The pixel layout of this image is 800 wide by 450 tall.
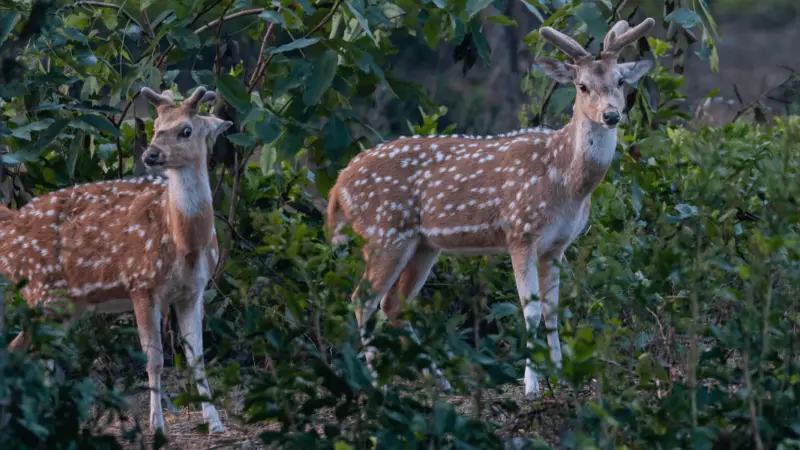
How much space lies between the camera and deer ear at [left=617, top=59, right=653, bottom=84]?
736 cm

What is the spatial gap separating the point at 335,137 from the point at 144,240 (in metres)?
1.11

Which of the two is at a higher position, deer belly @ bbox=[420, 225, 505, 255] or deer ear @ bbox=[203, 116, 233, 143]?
deer ear @ bbox=[203, 116, 233, 143]

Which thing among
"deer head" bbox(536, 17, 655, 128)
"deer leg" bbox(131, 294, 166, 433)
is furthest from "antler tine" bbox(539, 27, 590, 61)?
"deer leg" bbox(131, 294, 166, 433)

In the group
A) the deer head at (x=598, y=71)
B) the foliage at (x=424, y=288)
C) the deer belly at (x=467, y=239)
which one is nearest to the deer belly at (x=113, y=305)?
the foliage at (x=424, y=288)

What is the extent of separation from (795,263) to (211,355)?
4505 millimetres

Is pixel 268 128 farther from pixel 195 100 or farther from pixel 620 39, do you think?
pixel 620 39

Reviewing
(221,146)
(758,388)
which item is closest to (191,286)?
(221,146)

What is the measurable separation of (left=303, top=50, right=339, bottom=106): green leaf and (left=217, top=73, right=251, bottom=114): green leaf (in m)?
0.35

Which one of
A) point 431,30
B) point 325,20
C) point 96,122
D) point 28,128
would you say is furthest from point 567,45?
point 28,128

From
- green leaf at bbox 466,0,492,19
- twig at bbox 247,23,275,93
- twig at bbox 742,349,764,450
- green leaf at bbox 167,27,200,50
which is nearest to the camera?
twig at bbox 742,349,764,450

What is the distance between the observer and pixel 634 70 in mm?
7391

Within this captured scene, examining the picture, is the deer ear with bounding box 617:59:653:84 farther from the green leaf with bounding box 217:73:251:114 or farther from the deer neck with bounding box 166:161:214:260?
the deer neck with bounding box 166:161:214:260

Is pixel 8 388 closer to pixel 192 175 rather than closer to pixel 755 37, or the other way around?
pixel 192 175

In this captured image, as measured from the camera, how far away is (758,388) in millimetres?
4543
